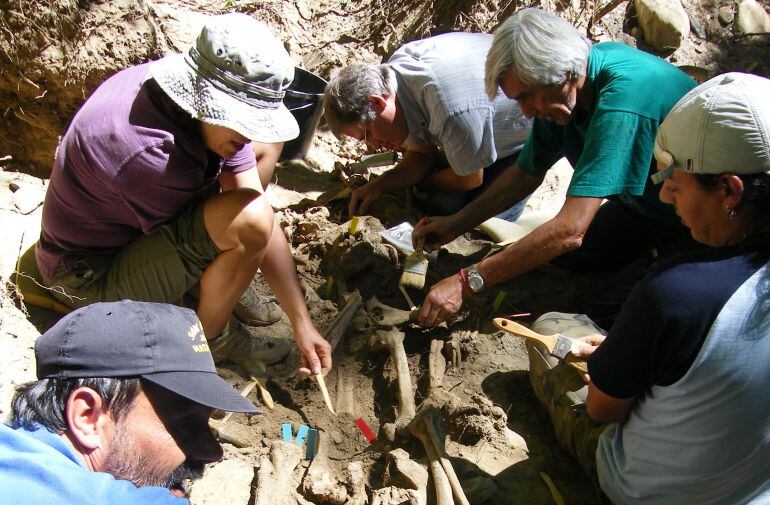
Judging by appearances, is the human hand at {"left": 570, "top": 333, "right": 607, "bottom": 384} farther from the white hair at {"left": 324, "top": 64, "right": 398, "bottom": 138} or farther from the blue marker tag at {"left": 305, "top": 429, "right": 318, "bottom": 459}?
the white hair at {"left": 324, "top": 64, "right": 398, "bottom": 138}

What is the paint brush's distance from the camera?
377cm

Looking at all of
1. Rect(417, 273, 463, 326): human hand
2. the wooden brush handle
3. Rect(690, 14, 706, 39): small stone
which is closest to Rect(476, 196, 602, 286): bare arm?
Rect(417, 273, 463, 326): human hand

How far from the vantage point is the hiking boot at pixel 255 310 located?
139 inches

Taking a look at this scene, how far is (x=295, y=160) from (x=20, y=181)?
6.61 feet

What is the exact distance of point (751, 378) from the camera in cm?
183

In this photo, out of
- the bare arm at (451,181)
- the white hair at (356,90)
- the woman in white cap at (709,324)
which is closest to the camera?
the woman in white cap at (709,324)

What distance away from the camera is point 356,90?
11.8ft

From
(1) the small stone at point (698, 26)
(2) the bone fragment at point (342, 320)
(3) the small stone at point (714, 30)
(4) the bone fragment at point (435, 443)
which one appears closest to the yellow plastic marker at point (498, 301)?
(2) the bone fragment at point (342, 320)

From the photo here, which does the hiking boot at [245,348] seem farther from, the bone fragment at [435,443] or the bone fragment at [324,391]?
the bone fragment at [435,443]

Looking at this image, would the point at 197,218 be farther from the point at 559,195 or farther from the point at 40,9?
the point at 559,195

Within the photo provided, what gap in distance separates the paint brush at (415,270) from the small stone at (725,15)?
203 inches

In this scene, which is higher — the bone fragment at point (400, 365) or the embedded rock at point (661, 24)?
the embedded rock at point (661, 24)

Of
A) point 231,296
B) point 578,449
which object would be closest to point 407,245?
point 231,296

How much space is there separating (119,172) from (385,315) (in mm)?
1719
